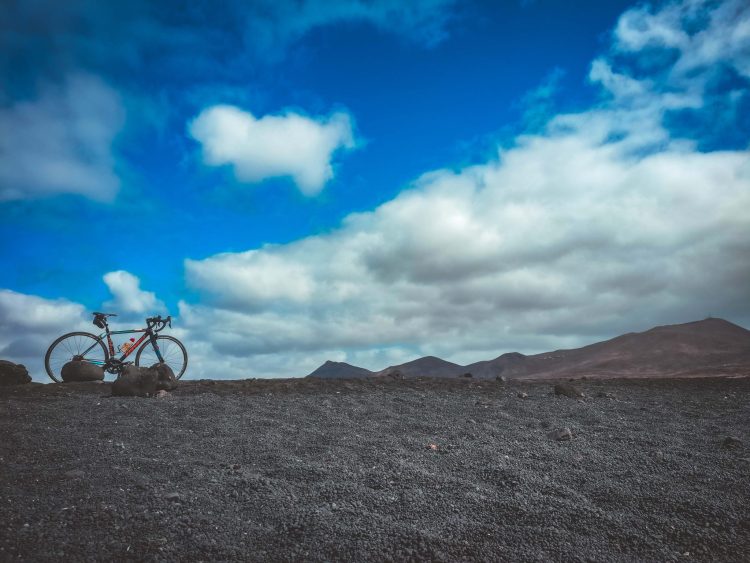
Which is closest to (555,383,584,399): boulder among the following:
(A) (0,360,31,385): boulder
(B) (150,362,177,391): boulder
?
(B) (150,362,177,391): boulder

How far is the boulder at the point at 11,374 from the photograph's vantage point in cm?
1172

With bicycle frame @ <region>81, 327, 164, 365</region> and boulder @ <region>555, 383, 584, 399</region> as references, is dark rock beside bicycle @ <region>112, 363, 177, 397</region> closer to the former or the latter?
bicycle frame @ <region>81, 327, 164, 365</region>

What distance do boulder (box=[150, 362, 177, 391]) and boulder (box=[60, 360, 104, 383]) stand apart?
7.57 ft

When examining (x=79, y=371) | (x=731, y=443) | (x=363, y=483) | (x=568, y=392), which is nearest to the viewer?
(x=363, y=483)

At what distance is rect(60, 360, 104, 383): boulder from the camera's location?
12.6 m

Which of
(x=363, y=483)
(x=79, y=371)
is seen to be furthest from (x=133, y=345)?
(x=363, y=483)

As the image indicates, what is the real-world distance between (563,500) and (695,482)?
2036mm

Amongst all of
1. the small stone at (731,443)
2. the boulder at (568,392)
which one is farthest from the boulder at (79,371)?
the small stone at (731,443)

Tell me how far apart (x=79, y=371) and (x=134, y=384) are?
3.04 meters

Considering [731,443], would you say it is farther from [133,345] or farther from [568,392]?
[133,345]

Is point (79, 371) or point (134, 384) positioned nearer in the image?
point (134, 384)

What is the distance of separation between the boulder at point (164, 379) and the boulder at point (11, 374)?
330cm

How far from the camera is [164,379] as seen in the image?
11578 mm

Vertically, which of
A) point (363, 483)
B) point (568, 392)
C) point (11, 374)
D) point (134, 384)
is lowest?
point (363, 483)
